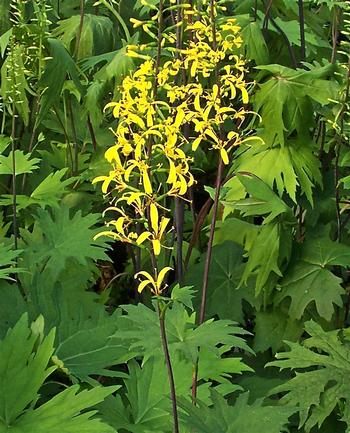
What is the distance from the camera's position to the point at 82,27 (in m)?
2.29

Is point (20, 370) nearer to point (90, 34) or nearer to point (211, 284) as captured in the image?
point (211, 284)

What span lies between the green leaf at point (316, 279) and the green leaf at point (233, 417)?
454 millimetres

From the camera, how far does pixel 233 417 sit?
1.28 meters

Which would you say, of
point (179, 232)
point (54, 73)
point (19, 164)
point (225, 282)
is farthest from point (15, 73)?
point (225, 282)

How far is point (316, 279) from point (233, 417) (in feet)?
1.97

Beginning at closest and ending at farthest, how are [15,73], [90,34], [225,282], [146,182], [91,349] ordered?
[146,182]
[91,349]
[15,73]
[225,282]
[90,34]

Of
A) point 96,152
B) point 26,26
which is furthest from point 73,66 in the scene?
point 96,152

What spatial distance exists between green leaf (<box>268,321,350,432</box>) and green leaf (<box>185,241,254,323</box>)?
279mm

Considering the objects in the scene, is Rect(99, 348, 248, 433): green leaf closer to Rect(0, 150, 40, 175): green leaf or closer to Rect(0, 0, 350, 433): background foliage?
Rect(0, 0, 350, 433): background foliage

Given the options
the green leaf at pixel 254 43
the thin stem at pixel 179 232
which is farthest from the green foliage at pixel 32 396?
the green leaf at pixel 254 43

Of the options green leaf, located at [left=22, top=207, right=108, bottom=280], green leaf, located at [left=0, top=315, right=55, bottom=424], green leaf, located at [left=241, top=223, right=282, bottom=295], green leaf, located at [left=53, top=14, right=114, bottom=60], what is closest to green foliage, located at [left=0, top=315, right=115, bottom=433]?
green leaf, located at [left=0, top=315, right=55, bottom=424]

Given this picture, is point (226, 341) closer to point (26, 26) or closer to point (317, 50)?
point (26, 26)

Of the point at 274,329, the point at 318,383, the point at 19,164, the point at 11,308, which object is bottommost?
the point at 274,329

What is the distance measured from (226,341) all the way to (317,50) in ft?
5.46
